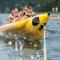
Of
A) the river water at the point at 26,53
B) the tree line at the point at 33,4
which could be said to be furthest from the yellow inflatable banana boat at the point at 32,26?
the tree line at the point at 33,4

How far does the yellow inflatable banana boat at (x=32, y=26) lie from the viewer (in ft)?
70.4

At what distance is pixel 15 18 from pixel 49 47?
4.85 metres

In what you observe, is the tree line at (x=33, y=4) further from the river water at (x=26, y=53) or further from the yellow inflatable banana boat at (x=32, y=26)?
the river water at (x=26, y=53)

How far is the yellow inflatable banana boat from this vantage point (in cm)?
2147

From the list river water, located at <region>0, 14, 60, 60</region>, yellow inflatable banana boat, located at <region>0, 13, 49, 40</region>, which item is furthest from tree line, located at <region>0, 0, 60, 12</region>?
river water, located at <region>0, 14, 60, 60</region>

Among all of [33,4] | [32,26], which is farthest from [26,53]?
[33,4]

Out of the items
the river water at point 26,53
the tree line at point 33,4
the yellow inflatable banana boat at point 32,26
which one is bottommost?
the tree line at point 33,4

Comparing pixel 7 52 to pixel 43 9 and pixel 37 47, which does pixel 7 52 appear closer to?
pixel 37 47

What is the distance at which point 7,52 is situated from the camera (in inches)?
719

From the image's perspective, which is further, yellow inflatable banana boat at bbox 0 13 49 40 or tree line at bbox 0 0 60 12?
tree line at bbox 0 0 60 12

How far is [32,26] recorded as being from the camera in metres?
21.6

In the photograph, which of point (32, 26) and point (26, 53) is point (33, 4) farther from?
point (26, 53)

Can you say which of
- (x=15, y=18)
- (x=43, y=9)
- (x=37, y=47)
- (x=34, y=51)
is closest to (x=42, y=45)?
(x=37, y=47)

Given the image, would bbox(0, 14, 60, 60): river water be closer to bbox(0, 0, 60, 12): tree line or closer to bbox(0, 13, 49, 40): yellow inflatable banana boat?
bbox(0, 13, 49, 40): yellow inflatable banana boat
